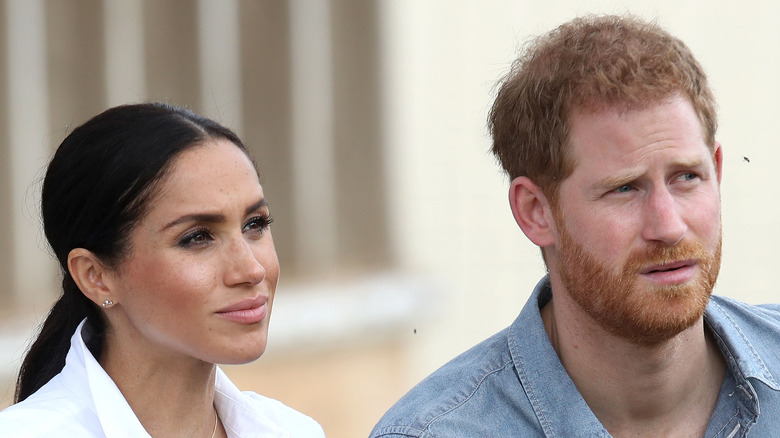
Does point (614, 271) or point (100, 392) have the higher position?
point (614, 271)

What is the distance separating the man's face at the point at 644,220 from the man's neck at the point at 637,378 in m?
0.06

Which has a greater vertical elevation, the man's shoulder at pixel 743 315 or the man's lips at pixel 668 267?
the man's lips at pixel 668 267

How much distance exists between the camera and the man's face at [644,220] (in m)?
2.84

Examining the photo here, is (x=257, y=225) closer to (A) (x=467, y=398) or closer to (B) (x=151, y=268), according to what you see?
(B) (x=151, y=268)

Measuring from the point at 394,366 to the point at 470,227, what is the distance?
2.25 feet

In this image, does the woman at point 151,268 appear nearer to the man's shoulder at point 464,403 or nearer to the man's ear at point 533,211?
the man's shoulder at point 464,403

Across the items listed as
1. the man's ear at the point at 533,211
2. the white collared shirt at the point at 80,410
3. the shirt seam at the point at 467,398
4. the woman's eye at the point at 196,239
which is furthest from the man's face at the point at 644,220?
the white collared shirt at the point at 80,410

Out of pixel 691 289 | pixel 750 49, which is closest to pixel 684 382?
pixel 691 289

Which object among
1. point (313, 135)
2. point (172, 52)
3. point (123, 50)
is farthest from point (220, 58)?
point (313, 135)

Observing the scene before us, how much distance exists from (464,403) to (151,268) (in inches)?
29.4

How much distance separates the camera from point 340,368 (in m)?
5.61

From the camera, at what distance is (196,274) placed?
2.92 m

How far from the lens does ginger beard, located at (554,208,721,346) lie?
Result: 112 inches

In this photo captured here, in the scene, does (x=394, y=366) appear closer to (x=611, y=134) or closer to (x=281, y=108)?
(x=281, y=108)
